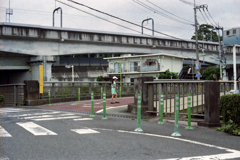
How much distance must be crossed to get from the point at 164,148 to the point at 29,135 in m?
3.59

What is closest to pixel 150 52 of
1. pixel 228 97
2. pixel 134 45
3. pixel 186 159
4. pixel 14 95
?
pixel 134 45

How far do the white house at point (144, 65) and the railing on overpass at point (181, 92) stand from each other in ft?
128

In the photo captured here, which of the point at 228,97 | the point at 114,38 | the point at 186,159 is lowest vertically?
the point at 186,159

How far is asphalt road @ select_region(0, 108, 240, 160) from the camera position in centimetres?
529

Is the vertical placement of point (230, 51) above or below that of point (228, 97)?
above

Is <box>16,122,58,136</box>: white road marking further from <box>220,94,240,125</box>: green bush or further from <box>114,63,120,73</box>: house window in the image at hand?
<box>114,63,120,73</box>: house window

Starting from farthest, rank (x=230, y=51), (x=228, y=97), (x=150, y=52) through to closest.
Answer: (x=230, y=51)
(x=150, y=52)
(x=228, y=97)

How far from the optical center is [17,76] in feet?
144

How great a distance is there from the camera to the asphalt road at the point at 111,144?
529cm

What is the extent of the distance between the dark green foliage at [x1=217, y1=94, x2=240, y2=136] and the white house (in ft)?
139

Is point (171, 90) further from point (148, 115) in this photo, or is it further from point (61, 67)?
point (61, 67)

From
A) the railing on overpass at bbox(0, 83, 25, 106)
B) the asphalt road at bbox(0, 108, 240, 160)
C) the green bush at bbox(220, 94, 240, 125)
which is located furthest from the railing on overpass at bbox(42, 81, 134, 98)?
the green bush at bbox(220, 94, 240, 125)

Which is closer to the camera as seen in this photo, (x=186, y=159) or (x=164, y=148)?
(x=186, y=159)

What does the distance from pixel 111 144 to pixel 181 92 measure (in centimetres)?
520
